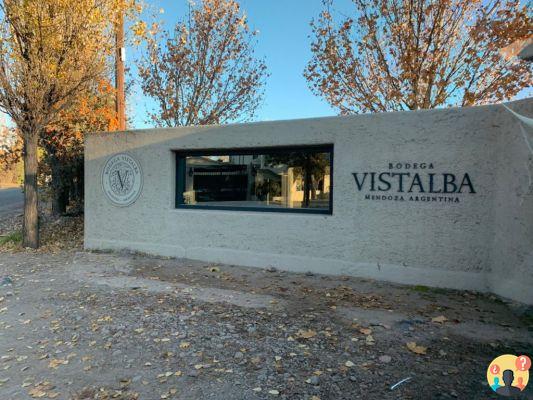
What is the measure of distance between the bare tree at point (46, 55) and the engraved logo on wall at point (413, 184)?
635 centimetres

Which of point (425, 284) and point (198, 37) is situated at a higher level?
point (198, 37)

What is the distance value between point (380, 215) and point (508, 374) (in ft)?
10.5

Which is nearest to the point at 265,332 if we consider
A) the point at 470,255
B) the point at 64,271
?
the point at 470,255

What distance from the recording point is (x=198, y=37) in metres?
15.0

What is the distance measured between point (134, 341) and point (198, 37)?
13207 millimetres

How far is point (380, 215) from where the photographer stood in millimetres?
6371

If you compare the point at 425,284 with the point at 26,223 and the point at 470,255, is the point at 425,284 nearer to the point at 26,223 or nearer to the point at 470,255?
the point at 470,255

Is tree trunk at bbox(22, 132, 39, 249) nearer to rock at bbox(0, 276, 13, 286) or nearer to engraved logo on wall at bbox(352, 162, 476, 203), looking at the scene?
rock at bbox(0, 276, 13, 286)

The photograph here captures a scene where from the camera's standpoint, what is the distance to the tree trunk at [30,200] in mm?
9086

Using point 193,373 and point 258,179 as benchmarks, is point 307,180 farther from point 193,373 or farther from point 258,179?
point 193,373

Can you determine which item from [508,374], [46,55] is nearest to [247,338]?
[508,374]

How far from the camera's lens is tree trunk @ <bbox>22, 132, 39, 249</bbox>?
29.8 feet

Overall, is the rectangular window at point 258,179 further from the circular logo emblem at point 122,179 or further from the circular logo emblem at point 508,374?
the circular logo emblem at point 508,374

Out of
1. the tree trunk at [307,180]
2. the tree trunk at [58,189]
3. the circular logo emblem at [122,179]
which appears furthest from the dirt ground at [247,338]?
the tree trunk at [58,189]
